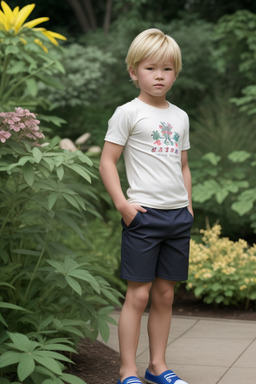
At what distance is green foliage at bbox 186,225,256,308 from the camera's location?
17.1ft

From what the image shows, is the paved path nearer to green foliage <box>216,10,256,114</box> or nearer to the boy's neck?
the boy's neck

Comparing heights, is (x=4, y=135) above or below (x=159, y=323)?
above

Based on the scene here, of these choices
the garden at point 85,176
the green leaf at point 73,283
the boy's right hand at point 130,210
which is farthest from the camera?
the garden at point 85,176

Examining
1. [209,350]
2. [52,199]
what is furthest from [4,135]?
[209,350]

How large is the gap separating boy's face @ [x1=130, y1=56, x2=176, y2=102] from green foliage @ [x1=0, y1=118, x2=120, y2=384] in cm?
45

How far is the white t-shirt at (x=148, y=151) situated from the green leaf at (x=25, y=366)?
2.97 feet

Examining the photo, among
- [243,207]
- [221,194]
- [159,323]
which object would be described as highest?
[221,194]

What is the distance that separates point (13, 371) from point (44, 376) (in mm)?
426

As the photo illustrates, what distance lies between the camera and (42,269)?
11.5 ft

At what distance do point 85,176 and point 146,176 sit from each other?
1.08 feet

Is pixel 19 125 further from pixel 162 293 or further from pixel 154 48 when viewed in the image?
pixel 162 293

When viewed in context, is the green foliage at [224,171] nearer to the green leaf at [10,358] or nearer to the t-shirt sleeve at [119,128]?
the t-shirt sleeve at [119,128]

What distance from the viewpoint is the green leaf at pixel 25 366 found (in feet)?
8.97

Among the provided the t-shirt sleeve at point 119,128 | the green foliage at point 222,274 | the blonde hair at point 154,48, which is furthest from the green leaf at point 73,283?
the green foliage at point 222,274
